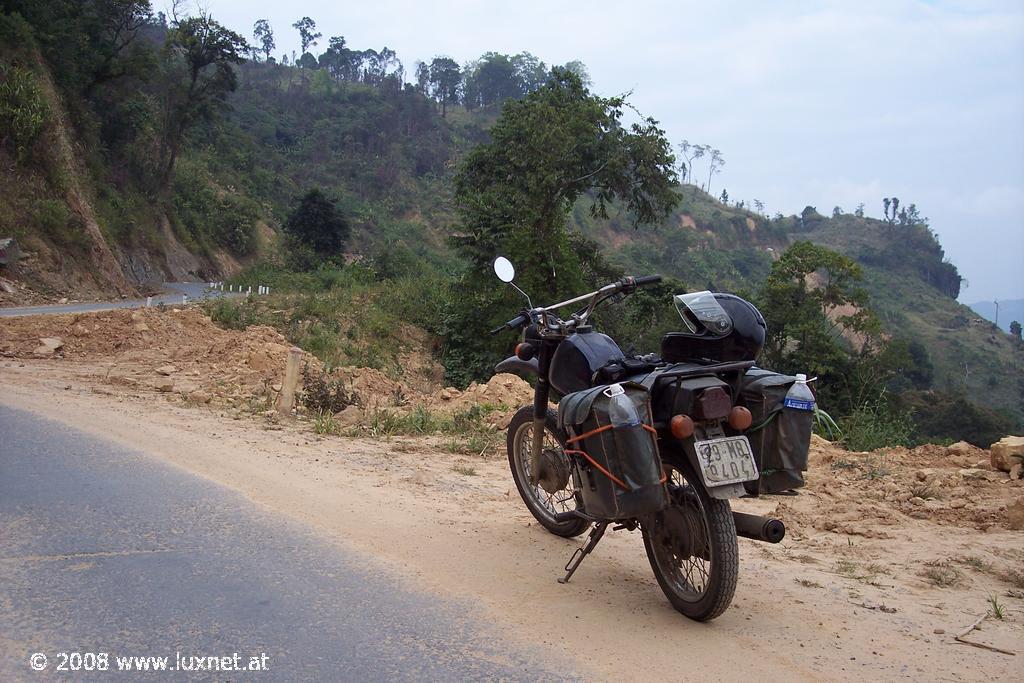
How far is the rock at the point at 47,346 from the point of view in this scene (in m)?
12.3

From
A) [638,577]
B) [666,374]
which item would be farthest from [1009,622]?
[666,374]

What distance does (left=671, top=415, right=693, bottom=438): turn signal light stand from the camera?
3568 millimetres

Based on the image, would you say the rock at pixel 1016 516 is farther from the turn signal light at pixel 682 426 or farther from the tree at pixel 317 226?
the tree at pixel 317 226

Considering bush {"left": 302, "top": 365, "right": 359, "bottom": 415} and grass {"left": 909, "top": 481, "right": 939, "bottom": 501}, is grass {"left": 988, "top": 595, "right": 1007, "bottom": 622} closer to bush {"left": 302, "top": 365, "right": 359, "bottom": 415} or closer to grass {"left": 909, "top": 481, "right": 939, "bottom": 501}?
grass {"left": 909, "top": 481, "right": 939, "bottom": 501}

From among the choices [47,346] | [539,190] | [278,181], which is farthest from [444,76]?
[47,346]

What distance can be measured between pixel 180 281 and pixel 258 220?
14990 millimetres

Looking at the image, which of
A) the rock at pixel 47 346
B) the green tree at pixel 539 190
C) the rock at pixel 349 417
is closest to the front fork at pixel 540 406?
the rock at pixel 349 417

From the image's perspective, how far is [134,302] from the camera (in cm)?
2589

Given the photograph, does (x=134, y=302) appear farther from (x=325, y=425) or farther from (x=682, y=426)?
(x=682, y=426)

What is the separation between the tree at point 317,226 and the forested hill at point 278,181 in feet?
4.14

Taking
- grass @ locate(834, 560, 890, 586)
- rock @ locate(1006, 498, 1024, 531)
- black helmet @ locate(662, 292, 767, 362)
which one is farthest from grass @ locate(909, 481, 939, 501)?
black helmet @ locate(662, 292, 767, 362)

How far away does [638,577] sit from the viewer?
14.2ft

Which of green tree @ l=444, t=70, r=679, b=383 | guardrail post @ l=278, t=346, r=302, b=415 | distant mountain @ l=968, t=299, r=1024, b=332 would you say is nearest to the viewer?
guardrail post @ l=278, t=346, r=302, b=415

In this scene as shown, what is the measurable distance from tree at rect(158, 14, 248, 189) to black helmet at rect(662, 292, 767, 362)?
133 ft
